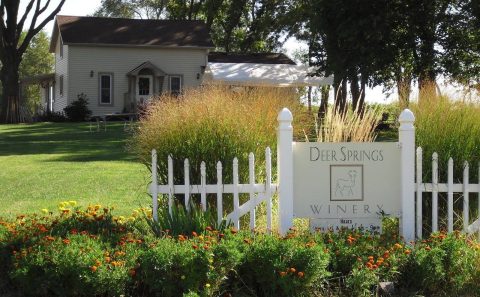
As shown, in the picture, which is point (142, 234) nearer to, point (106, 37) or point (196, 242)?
point (196, 242)

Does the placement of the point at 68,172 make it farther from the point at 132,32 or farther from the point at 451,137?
the point at 132,32

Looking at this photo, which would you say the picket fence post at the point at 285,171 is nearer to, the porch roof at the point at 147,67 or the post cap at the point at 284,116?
the post cap at the point at 284,116

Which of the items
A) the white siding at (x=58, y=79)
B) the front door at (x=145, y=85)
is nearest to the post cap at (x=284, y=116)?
the front door at (x=145, y=85)

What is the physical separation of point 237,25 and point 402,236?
42.5 metres

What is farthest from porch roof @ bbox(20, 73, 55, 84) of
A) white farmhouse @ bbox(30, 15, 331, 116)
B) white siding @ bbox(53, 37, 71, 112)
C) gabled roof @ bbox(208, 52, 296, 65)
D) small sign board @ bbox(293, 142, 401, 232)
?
small sign board @ bbox(293, 142, 401, 232)

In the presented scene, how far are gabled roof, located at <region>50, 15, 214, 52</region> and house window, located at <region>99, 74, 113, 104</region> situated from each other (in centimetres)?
167

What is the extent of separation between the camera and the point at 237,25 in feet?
159

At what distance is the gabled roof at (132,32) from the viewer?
35250 mm

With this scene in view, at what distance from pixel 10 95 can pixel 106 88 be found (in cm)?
445

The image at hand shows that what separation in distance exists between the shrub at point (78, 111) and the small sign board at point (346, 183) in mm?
27177

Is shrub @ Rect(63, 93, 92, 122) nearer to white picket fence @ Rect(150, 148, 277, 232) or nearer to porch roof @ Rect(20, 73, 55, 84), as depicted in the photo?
porch roof @ Rect(20, 73, 55, 84)

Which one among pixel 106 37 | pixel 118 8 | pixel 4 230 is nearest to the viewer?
pixel 4 230

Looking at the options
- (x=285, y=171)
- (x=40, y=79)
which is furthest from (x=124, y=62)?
(x=285, y=171)

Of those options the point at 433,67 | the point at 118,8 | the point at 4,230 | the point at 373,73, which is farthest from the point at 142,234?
the point at 118,8
